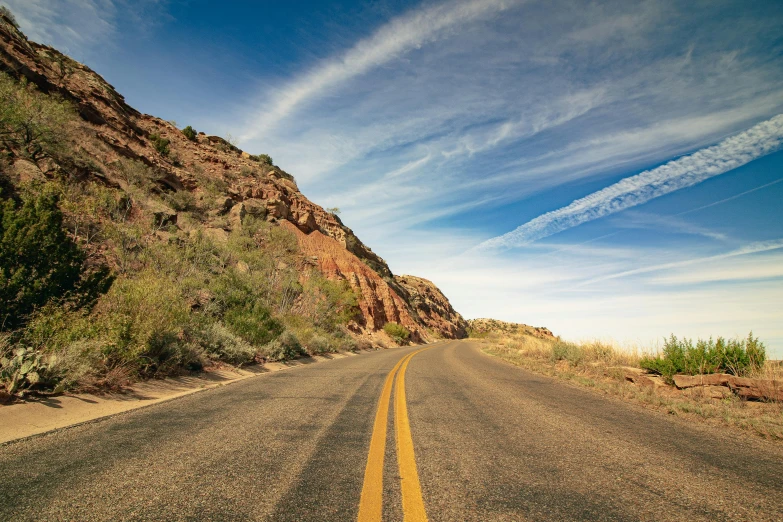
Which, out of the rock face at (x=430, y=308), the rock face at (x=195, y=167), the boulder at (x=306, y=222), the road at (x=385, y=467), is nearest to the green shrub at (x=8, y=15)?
the rock face at (x=195, y=167)

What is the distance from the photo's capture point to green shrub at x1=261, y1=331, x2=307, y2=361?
13.6 m

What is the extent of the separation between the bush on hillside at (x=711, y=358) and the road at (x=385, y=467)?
3485 millimetres

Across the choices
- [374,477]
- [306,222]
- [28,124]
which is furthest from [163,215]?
[374,477]

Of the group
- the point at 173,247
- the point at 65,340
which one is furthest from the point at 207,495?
the point at 173,247

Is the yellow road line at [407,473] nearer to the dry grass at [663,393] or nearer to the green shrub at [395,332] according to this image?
the dry grass at [663,393]

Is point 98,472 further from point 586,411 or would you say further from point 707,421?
point 707,421

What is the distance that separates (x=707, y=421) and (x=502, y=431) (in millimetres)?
3608

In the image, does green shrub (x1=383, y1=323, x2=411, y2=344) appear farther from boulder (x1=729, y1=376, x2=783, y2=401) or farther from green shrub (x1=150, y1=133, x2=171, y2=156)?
boulder (x1=729, y1=376, x2=783, y2=401)

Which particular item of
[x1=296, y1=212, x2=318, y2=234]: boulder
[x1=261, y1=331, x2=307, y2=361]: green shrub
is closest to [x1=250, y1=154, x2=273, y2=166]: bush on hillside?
[x1=296, y1=212, x2=318, y2=234]: boulder

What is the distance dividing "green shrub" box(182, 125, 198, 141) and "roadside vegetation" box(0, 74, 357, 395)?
61.7ft

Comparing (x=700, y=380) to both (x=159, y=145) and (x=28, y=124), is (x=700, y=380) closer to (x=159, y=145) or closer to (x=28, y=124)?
(x=28, y=124)

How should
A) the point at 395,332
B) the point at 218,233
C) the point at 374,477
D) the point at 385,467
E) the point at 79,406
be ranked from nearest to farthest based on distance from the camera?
the point at 374,477 → the point at 385,467 → the point at 79,406 → the point at 218,233 → the point at 395,332

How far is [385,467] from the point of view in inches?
134

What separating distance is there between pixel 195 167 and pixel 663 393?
46.9 m
